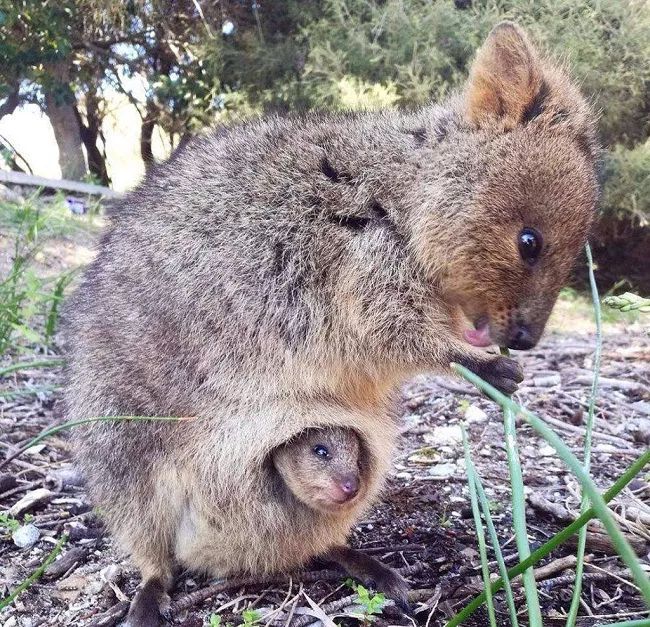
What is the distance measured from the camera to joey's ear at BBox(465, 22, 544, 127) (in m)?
2.78

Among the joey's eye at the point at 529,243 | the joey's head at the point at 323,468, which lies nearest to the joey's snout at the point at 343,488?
the joey's head at the point at 323,468

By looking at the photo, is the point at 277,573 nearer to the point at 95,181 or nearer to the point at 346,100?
the point at 346,100

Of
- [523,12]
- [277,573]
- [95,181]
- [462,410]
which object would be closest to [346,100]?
[523,12]

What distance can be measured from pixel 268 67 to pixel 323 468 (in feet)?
28.9

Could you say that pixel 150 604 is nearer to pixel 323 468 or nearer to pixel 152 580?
pixel 152 580

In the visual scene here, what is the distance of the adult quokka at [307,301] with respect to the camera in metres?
2.57

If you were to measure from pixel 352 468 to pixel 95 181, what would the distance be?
905 cm

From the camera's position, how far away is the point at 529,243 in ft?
8.64

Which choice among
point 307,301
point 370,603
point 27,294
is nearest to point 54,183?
point 27,294

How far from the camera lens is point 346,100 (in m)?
8.85

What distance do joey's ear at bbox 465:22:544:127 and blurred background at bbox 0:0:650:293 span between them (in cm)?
318

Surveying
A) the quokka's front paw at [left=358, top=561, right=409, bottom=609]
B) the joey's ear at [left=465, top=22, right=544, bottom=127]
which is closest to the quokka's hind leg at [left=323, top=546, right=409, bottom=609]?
the quokka's front paw at [left=358, top=561, right=409, bottom=609]

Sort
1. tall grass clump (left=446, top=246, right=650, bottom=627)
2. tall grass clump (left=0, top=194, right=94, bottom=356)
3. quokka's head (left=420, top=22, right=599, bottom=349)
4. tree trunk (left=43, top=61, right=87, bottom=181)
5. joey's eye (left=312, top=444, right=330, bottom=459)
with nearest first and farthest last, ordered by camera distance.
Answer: tall grass clump (left=446, top=246, right=650, bottom=627)
joey's eye (left=312, top=444, right=330, bottom=459)
quokka's head (left=420, top=22, right=599, bottom=349)
tall grass clump (left=0, top=194, right=94, bottom=356)
tree trunk (left=43, top=61, right=87, bottom=181)

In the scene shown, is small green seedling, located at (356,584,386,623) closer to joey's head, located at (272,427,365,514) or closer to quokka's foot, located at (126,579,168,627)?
joey's head, located at (272,427,365,514)
